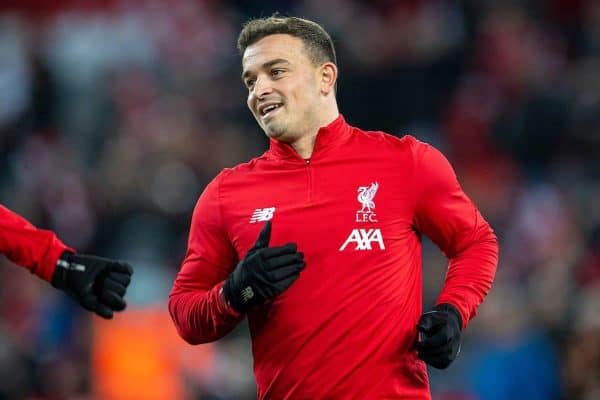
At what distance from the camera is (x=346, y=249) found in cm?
412

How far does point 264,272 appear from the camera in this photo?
385cm

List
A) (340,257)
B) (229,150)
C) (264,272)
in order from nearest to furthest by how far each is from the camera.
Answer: (264,272), (340,257), (229,150)

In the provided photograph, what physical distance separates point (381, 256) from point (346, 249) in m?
0.13

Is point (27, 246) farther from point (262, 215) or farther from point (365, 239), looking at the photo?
point (365, 239)

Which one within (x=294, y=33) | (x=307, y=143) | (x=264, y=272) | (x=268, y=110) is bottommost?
(x=264, y=272)

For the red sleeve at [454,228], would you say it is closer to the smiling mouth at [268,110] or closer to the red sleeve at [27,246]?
the smiling mouth at [268,110]

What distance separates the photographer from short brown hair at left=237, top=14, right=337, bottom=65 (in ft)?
14.5

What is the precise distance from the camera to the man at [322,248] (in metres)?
4.01

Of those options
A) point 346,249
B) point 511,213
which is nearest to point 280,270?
point 346,249

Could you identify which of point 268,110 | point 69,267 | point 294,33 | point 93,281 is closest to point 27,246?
point 69,267

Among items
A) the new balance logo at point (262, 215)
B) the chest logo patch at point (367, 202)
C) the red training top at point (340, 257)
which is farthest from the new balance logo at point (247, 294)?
the chest logo patch at point (367, 202)

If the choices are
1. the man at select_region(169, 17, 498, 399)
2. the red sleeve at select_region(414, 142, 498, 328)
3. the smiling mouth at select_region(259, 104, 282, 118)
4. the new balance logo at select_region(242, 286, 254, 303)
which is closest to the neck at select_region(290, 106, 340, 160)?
the man at select_region(169, 17, 498, 399)

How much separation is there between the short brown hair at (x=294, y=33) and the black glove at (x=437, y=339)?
112cm

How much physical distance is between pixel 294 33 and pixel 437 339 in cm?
128
